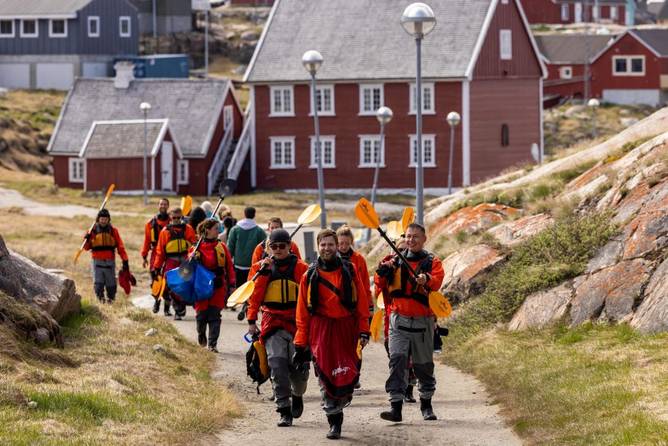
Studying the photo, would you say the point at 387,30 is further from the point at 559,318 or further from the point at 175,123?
the point at 559,318

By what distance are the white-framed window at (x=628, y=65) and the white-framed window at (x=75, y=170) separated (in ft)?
147

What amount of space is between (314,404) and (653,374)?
3.57m

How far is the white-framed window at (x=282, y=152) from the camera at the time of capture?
62531 mm

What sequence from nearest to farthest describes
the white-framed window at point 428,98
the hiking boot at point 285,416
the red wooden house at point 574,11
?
the hiking boot at point 285,416
the white-framed window at point 428,98
the red wooden house at point 574,11

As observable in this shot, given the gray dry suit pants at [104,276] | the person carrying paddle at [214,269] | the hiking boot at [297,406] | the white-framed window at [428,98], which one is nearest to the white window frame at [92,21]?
the white-framed window at [428,98]

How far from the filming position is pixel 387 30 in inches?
2416

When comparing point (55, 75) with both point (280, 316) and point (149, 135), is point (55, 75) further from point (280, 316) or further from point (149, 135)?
point (280, 316)

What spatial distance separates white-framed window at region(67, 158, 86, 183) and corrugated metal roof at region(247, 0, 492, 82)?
29.7 ft

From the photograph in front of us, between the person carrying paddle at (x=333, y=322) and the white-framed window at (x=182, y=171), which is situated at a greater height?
the person carrying paddle at (x=333, y=322)

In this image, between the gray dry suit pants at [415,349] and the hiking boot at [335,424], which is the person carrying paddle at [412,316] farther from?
the hiking boot at [335,424]

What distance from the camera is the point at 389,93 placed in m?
60.9

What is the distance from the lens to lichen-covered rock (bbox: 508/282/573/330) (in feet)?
58.3

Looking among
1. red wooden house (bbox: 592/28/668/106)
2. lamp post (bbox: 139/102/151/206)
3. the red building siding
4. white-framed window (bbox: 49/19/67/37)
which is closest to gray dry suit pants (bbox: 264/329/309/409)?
lamp post (bbox: 139/102/151/206)

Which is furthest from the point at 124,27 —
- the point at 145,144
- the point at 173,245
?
the point at 173,245
